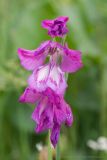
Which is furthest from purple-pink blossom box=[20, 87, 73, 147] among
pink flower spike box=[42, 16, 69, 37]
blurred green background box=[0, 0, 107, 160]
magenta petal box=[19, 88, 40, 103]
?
blurred green background box=[0, 0, 107, 160]

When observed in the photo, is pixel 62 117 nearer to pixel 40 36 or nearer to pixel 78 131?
pixel 78 131

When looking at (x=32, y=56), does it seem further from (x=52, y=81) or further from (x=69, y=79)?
(x=69, y=79)

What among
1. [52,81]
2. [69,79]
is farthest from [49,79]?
[69,79]

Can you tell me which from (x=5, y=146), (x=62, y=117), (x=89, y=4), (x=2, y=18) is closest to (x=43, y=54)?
(x=62, y=117)

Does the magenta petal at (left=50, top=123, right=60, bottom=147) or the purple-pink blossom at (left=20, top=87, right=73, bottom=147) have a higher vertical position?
the purple-pink blossom at (left=20, top=87, right=73, bottom=147)

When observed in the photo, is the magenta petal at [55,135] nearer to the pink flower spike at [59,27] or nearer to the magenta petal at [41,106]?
the magenta petal at [41,106]

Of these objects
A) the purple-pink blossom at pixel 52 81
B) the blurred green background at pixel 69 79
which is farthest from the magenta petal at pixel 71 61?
the blurred green background at pixel 69 79

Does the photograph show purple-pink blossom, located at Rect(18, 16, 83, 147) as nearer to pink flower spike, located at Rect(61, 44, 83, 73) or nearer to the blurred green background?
pink flower spike, located at Rect(61, 44, 83, 73)
